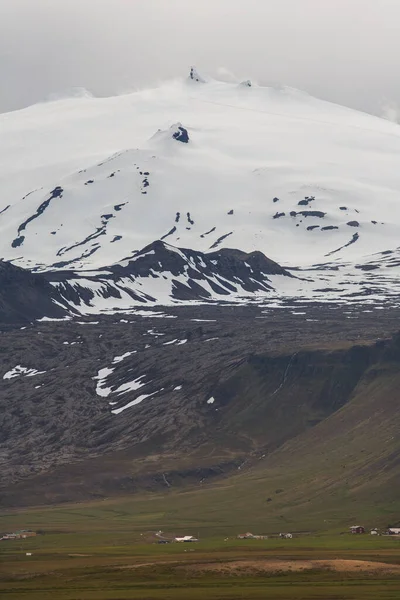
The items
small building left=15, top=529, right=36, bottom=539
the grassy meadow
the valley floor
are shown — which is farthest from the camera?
small building left=15, top=529, right=36, bottom=539

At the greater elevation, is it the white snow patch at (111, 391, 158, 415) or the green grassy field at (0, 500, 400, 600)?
the green grassy field at (0, 500, 400, 600)

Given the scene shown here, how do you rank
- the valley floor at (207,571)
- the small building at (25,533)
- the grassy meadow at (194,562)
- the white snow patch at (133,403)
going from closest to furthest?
the valley floor at (207,571), the grassy meadow at (194,562), the small building at (25,533), the white snow patch at (133,403)

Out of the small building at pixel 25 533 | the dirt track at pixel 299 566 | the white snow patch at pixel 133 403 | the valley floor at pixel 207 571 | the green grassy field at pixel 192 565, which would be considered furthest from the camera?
the white snow patch at pixel 133 403

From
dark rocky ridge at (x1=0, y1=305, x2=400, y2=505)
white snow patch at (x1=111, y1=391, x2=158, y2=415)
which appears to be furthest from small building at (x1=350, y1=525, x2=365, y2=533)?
white snow patch at (x1=111, y1=391, x2=158, y2=415)

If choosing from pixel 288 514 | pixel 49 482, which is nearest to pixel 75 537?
pixel 288 514

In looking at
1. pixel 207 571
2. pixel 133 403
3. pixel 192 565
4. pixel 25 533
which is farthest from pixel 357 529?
pixel 133 403

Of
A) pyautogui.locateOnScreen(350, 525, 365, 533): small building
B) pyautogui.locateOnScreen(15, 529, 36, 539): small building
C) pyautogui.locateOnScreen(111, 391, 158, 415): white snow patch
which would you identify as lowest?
pyautogui.locateOnScreen(111, 391, 158, 415): white snow patch

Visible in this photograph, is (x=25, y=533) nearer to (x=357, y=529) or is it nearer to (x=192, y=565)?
(x=357, y=529)

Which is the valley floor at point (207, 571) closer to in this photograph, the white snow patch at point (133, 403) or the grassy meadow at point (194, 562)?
the grassy meadow at point (194, 562)

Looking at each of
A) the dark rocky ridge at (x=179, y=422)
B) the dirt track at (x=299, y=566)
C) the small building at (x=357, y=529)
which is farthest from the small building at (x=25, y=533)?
the dirt track at (x=299, y=566)

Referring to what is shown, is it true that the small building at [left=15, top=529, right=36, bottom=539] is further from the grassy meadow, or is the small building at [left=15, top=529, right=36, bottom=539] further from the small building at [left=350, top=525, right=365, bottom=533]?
the small building at [left=350, top=525, right=365, bottom=533]

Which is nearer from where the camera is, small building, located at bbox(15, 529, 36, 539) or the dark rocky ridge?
small building, located at bbox(15, 529, 36, 539)

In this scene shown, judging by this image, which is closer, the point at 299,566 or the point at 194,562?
the point at 299,566
